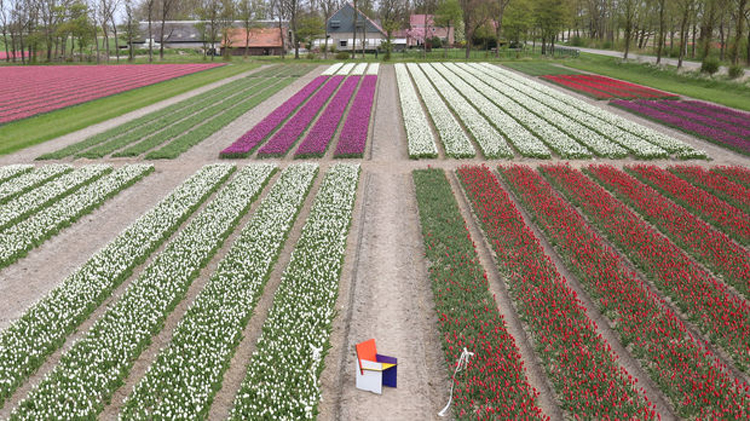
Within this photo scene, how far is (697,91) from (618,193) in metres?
32.3

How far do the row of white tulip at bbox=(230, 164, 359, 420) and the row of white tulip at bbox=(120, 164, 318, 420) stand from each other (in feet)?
1.86

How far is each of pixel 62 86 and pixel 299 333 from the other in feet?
183

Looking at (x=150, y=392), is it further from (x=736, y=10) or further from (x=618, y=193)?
(x=736, y=10)

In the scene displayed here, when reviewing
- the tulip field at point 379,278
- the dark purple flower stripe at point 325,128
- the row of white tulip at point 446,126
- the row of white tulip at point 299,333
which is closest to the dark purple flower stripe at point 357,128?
the tulip field at point 379,278

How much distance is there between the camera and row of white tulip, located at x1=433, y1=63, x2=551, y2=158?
2420cm

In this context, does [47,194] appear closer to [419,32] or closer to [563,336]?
[563,336]

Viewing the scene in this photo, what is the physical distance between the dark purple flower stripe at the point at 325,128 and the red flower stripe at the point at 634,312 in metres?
11.0

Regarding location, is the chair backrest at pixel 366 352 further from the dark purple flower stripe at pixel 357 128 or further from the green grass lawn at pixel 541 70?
the green grass lawn at pixel 541 70

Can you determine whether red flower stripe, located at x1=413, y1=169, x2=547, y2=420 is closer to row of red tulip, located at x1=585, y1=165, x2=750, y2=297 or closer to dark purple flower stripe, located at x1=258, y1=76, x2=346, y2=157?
row of red tulip, located at x1=585, y1=165, x2=750, y2=297

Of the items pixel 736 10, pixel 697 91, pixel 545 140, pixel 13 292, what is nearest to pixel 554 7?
pixel 736 10

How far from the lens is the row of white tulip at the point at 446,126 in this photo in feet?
80.7

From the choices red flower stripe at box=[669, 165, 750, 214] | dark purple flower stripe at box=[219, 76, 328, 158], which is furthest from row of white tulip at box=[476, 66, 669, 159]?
dark purple flower stripe at box=[219, 76, 328, 158]

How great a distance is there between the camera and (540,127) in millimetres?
29328

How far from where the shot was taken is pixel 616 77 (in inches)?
2105
